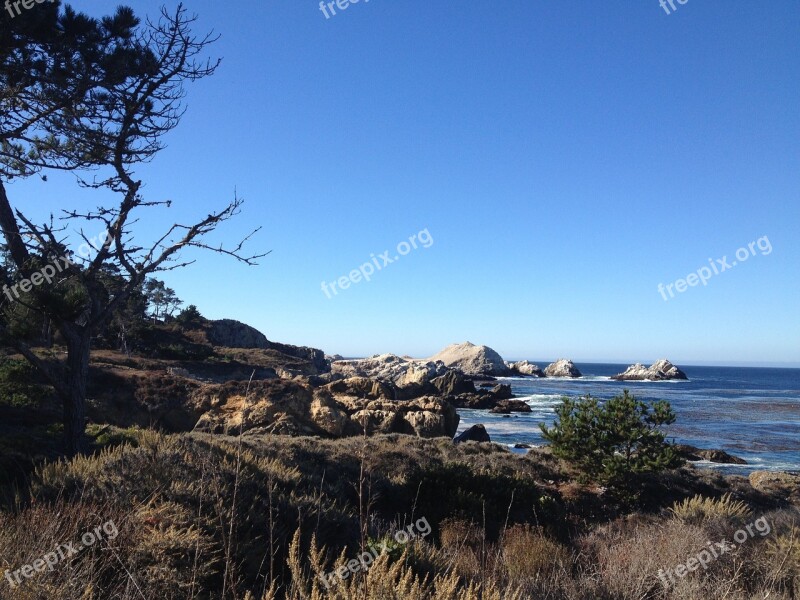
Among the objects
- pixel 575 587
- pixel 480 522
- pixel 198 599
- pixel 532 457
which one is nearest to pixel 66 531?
pixel 198 599

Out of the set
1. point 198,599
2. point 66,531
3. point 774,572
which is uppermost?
point 66,531

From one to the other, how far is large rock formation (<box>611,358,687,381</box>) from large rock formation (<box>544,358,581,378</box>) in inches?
405

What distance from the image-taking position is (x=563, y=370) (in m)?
119

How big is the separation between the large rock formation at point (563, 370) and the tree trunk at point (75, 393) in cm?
11549

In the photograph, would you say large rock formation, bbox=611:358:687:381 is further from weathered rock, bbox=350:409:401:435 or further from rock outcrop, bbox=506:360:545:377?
weathered rock, bbox=350:409:401:435

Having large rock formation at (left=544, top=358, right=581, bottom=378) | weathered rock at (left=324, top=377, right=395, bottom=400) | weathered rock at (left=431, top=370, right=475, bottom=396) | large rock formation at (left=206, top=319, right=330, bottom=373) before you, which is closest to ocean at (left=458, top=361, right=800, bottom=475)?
weathered rock at (left=431, top=370, right=475, bottom=396)

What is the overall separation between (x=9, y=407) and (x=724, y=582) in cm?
1814

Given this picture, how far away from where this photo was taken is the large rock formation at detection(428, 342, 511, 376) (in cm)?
12106

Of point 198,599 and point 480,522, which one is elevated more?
point 198,599

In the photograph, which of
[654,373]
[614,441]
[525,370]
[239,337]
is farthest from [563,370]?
[614,441]

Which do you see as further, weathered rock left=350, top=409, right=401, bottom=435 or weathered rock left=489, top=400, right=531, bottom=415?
weathered rock left=489, top=400, right=531, bottom=415

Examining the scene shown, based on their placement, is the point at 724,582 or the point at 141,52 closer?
the point at 724,582

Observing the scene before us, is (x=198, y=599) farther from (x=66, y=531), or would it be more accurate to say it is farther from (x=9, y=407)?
(x=9, y=407)

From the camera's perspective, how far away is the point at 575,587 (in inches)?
185
